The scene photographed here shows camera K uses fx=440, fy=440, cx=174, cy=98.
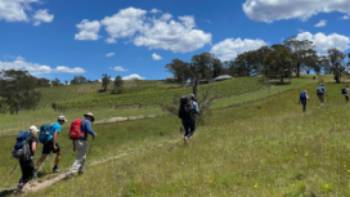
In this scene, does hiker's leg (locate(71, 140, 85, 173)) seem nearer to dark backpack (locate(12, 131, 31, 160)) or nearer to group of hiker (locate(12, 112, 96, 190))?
group of hiker (locate(12, 112, 96, 190))

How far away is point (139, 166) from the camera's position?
Result: 1292cm

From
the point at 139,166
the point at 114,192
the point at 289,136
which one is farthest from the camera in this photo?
the point at 289,136

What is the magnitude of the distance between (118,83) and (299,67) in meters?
58.3

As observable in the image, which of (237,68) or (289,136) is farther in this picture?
(237,68)

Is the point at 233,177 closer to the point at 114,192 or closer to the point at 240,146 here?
the point at 114,192

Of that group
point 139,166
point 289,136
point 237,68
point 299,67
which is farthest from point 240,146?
point 237,68

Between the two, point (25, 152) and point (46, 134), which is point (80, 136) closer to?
point (25, 152)

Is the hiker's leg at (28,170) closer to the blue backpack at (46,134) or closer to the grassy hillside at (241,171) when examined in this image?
the grassy hillside at (241,171)

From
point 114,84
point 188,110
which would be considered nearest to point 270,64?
point 114,84

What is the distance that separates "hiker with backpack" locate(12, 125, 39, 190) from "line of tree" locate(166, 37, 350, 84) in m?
58.0

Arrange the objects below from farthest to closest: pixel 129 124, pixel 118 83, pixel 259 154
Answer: pixel 118 83 → pixel 129 124 → pixel 259 154

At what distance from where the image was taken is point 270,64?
365 feet

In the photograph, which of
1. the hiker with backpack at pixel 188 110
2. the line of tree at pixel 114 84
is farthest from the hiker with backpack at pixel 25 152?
the line of tree at pixel 114 84

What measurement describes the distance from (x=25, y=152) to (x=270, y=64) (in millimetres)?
102898
